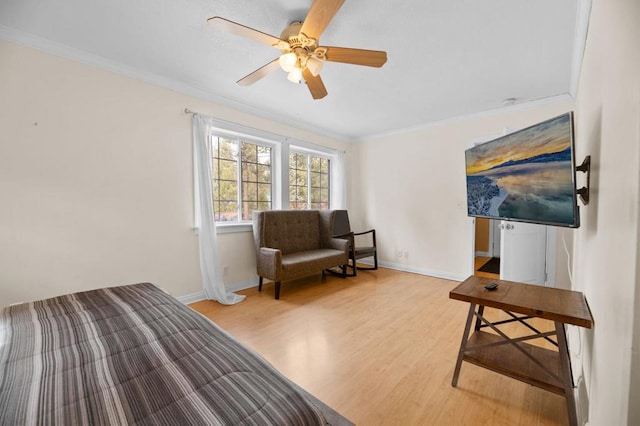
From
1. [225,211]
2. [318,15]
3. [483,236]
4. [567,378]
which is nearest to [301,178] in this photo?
[225,211]

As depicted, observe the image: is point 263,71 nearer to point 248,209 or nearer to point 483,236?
point 248,209

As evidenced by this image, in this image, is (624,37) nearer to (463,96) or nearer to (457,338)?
(457,338)

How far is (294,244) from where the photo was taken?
3854mm

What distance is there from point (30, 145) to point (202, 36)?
164 cm

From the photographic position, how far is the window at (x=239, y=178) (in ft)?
11.2

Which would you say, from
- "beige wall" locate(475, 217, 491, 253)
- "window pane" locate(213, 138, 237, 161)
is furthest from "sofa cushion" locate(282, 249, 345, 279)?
"beige wall" locate(475, 217, 491, 253)

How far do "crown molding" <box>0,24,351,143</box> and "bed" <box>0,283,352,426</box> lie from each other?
7.11 ft

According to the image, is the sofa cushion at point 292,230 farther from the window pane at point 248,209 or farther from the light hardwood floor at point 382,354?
the light hardwood floor at point 382,354

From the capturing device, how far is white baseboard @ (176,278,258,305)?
9.76 feet

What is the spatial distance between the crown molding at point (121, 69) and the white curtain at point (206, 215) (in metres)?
0.31

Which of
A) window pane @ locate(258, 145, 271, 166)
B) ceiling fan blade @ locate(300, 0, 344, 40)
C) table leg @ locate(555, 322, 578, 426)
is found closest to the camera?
table leg @ locate(555, 322, 578, 426)

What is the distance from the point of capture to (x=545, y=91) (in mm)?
2953

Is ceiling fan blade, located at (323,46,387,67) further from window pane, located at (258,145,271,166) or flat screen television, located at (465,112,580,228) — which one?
window pane, located at (258,145,271,166)

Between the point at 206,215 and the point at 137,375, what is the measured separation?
2384 millimetres
